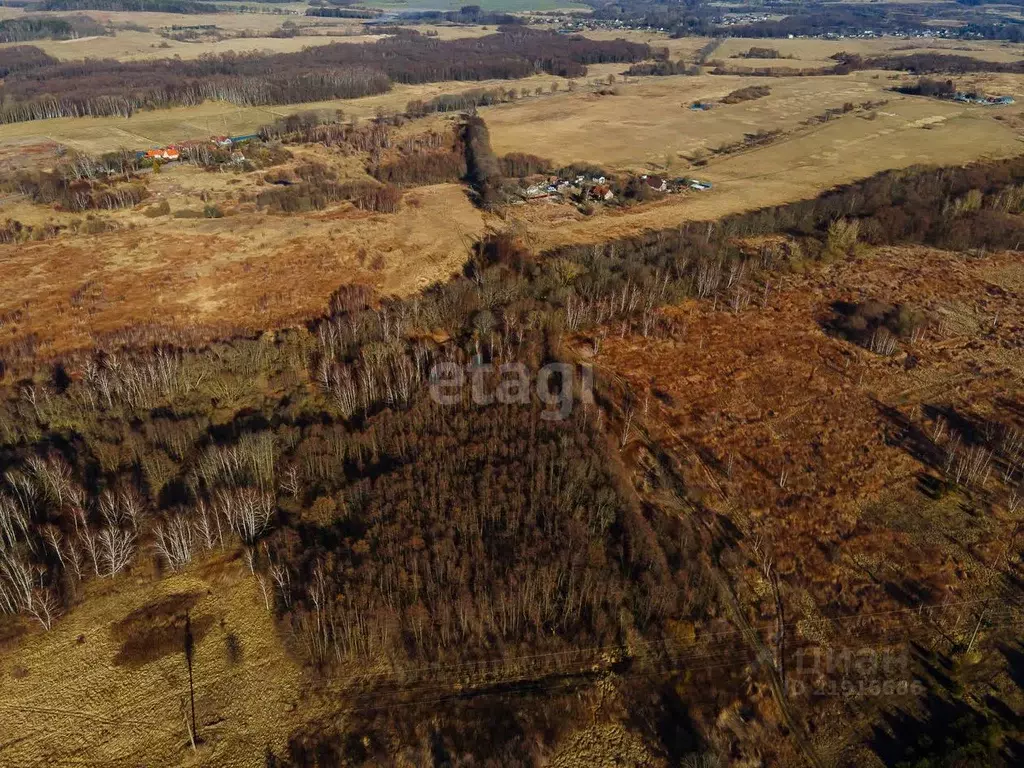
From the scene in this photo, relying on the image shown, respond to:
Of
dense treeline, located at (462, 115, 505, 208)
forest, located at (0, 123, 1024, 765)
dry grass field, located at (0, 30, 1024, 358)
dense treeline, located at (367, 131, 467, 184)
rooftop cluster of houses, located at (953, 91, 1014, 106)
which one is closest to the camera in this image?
forest, located at (0, 123, 1024, 765)

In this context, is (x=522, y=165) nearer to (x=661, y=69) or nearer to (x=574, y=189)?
(x=574, y=189)

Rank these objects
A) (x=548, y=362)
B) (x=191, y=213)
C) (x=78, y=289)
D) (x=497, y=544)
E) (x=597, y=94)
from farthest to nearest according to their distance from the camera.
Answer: (x=597, y=94) < (x=191, y=213) < (x=78, y=289) < (x=548, y=362) < (x=497, y=544)

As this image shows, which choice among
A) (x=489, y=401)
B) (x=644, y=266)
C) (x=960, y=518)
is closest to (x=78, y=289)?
(x=489, y=401)

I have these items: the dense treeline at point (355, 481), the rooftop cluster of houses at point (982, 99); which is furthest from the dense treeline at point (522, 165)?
the rooftop cluster of houses at point (982, 99)

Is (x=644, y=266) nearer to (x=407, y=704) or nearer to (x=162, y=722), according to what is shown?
(x=407, y=704)

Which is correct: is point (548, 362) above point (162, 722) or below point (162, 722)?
above

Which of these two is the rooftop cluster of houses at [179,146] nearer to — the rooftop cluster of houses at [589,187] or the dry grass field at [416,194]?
the dry grass field at [416,194]

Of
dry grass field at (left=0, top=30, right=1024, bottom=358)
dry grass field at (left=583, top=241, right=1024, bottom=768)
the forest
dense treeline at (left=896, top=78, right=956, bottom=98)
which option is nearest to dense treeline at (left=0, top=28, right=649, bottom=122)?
dry grass field at (left=0, top=30, right=1024, bottom=358)

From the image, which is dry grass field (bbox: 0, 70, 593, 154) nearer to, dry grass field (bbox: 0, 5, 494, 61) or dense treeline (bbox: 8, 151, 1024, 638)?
dry grass field (bbox: 0, 5, 494, 61)

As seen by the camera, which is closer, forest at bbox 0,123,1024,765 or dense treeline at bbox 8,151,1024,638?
forest at bbox 0,123,1024,765
